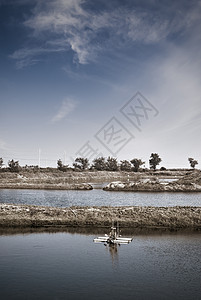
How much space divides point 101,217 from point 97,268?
39.7 feet

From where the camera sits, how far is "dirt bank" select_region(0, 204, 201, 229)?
2956 cm

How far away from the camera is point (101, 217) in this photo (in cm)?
3031

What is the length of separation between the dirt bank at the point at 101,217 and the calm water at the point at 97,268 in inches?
138

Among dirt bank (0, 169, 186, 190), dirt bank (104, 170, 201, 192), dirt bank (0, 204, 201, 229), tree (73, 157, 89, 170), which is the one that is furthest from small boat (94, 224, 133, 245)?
tree (73, 157, 89, 170)

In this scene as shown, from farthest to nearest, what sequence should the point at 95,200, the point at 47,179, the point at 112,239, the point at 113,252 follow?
the point at 47,179
the point at 95,200
the point at 112,239
the point at 113,252

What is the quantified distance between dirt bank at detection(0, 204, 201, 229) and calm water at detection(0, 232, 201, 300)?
3.52 metres

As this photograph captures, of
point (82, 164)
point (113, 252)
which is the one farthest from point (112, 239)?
point (82, 164)

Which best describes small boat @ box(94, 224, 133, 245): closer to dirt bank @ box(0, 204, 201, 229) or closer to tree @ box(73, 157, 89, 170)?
dirt bank @ box(0, 204, 201, 229)

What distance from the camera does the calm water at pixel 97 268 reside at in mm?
14820

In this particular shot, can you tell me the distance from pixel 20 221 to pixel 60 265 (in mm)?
12554

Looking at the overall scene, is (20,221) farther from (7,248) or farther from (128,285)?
(128,285)

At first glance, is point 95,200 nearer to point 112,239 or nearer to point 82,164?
point 112,239

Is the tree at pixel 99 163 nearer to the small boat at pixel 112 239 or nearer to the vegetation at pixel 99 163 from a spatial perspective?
the vegetation at pixel 99 163

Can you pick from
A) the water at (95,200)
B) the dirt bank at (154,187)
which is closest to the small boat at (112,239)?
the water at (95,200)
